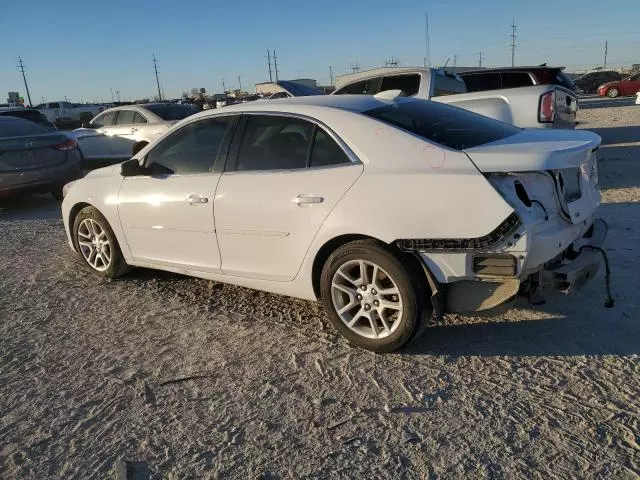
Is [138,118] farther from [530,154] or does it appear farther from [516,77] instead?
[530,154]

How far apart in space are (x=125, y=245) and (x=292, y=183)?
80.8 inches

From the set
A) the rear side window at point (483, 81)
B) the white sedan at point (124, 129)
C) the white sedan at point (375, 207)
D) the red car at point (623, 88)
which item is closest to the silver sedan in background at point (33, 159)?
the white sedan at point (124, 129)

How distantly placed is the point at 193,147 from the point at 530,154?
8.52ft

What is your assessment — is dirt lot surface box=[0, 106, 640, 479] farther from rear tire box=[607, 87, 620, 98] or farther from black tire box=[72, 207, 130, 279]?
rear tire box=[607, 87, 620, 98]

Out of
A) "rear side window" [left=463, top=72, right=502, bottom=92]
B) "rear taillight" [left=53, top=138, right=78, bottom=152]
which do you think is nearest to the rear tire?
"rear side window" [left=463, top=72, right=502, bottom=92]

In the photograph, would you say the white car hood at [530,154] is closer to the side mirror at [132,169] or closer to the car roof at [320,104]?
the car roof at [320,104]

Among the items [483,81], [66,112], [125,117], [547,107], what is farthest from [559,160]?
[66,112]

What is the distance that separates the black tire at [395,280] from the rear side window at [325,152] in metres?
0.56

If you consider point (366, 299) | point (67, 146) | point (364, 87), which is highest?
point (364, 87)

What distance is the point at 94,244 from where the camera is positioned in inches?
203

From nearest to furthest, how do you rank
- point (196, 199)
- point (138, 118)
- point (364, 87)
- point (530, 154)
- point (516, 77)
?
point (530, 154)
point (196, 199)
point (364, 87)
point (516, 77)
point (138, 118)

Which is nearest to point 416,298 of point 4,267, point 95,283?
point 95,283

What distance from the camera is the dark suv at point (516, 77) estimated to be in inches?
439

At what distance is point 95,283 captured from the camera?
16.6 feet
